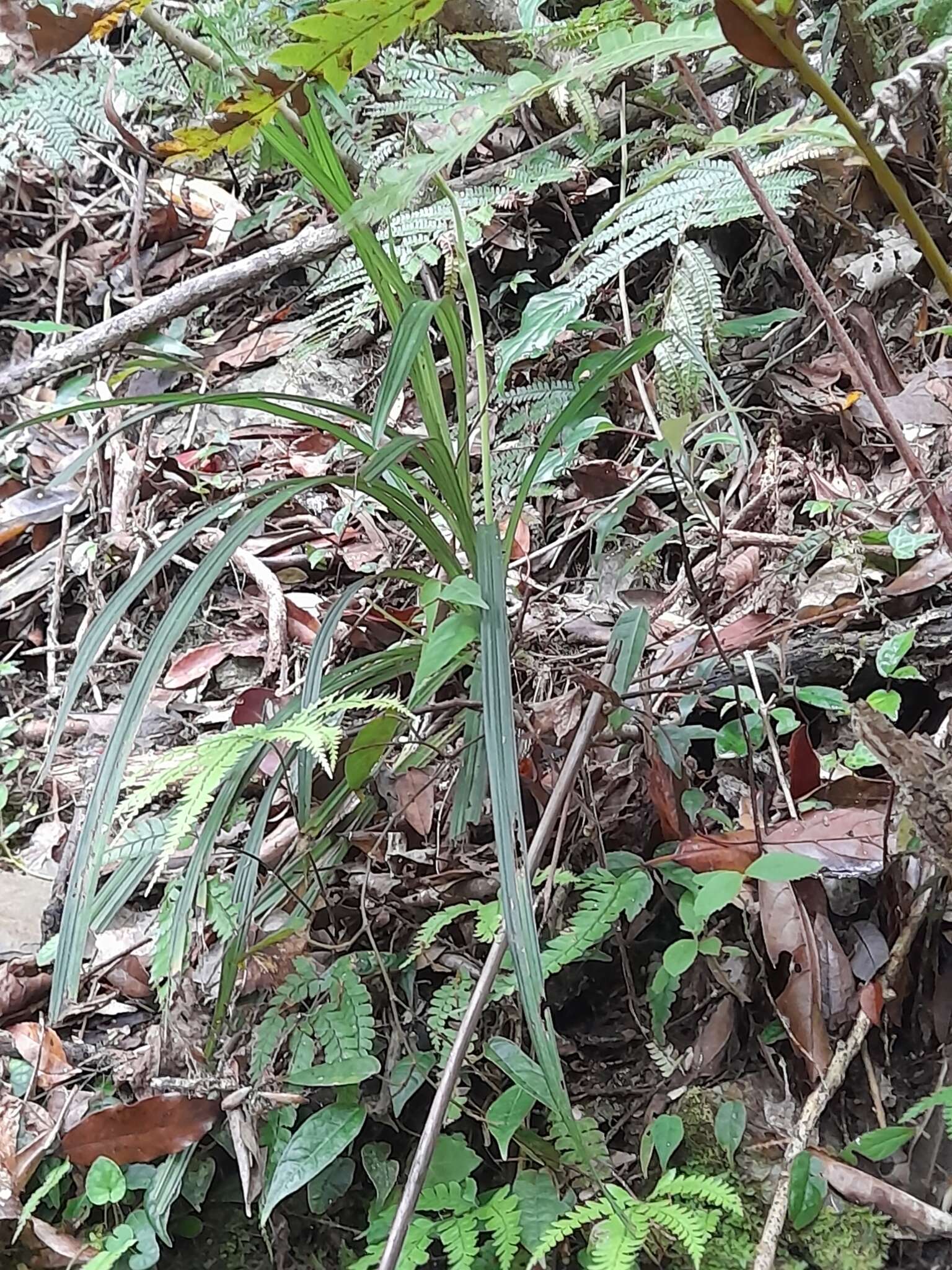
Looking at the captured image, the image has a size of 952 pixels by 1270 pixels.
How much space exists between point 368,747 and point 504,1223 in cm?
44

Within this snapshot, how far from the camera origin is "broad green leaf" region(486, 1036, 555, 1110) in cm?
86

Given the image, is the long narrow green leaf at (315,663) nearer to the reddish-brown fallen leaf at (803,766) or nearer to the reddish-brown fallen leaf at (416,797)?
the reddish-brown fallen leaf at (416,797)

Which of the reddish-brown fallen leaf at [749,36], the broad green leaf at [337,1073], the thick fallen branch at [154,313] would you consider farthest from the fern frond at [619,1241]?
the thick fallen branch at [154,313]

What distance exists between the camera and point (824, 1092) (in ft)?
2.80

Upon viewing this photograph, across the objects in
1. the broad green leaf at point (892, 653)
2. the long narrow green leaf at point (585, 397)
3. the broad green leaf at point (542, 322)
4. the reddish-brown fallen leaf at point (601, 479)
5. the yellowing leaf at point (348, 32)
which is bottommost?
the broad green leaf at point (892, 653)

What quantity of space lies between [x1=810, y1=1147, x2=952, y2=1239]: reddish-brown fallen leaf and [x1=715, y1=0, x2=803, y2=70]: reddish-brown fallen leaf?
85 cm

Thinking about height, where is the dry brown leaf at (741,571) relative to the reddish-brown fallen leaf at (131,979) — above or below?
below

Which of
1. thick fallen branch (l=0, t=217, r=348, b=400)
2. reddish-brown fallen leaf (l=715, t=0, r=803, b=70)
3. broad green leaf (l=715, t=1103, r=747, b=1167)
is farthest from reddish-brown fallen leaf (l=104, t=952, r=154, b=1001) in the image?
thick fallen branch (l=0, t=217, r=348, b=400)

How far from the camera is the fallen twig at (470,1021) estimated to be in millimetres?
739

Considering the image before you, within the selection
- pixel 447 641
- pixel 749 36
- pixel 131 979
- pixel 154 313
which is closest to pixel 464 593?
pixel 447 641

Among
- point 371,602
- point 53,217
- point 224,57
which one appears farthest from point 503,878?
point 53,217

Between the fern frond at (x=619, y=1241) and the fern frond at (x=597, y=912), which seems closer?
the fern frond at (x=619, y=1241)

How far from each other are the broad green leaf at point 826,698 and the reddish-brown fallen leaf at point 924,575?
0.50 feet

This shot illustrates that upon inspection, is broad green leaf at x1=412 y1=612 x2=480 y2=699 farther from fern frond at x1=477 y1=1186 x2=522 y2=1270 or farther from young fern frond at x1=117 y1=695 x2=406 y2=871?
fern frond at x1=477 y1=1186 x2=522 y2=1270
